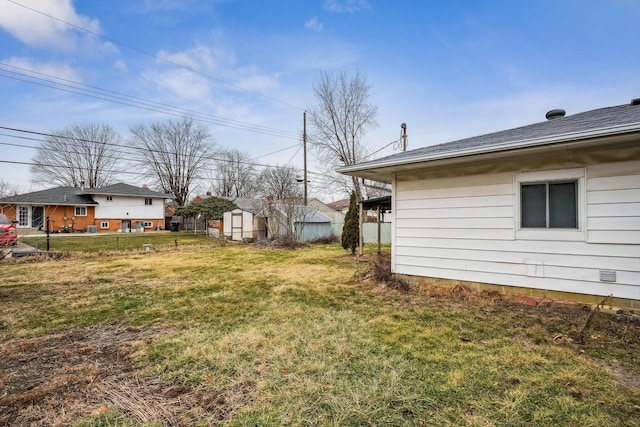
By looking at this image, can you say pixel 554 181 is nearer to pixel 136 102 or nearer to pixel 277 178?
pixel 136 102

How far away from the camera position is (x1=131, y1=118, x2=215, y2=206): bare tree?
33.2 meters

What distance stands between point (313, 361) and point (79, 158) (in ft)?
130

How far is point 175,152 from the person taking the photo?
34.4m

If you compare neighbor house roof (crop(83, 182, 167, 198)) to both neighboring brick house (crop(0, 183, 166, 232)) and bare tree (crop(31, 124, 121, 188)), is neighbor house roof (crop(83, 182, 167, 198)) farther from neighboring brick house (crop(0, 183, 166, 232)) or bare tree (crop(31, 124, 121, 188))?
bare tree (crop(31, 124, 121, 188))

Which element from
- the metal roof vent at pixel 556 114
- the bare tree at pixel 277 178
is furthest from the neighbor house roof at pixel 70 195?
the metal roof vent at pixel 556 114

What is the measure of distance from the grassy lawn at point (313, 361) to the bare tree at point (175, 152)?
31984 millimetres

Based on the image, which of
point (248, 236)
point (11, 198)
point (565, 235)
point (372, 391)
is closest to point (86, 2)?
point (248, 236)

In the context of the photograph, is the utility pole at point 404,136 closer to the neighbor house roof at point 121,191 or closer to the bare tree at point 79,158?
the neighbor house roof at point 121,191

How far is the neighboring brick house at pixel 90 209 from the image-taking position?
76.5 ft

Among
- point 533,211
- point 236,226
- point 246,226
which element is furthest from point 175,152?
point 533,211

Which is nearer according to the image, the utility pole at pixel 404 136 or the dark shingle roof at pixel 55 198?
the utility pole at pixel 404 136

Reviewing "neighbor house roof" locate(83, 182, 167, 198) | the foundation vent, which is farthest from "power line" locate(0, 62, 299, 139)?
the foundation vent

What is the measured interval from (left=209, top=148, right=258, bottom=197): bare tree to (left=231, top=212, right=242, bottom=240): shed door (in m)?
19.3

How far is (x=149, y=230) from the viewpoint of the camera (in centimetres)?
2777
